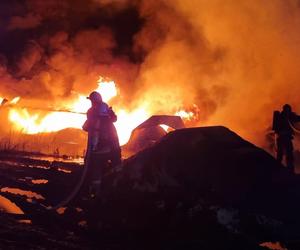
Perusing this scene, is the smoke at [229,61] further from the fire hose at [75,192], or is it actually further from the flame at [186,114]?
the fire hose at [75,192]

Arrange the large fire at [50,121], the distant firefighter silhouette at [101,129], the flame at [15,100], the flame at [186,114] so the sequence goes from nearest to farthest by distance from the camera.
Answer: the distant firefighter silhouette at [101,129]
the large fire at [50,121]
the flame at [15,100]
the flame at [186,114]

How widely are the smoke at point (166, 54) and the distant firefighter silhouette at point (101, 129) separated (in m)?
15.5

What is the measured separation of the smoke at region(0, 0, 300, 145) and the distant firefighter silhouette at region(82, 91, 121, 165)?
50.8 feet

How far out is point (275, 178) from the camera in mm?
7410

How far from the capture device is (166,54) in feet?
93.7

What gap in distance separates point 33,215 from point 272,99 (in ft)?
65.6

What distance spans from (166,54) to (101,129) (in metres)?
19.0

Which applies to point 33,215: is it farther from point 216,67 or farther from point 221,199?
point 216,67

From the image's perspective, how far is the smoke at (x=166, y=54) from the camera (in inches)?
1032

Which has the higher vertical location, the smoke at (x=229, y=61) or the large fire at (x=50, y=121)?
the smoke at (x=229, y=61)

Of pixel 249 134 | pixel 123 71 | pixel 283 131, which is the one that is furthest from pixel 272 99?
pixel 283 131

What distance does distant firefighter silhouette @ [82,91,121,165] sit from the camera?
1012cm

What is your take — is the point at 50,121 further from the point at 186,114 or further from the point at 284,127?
the point at 284,127

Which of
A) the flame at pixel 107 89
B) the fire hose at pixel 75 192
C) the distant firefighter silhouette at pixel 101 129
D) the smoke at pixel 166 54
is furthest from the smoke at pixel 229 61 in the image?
the fire hose at pixel 75 192
